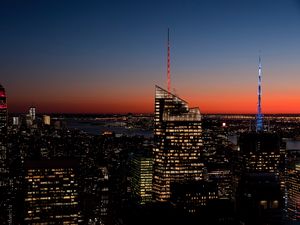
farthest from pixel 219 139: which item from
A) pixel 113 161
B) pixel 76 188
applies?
pixel 76 188

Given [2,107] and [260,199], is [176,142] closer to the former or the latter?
[260,199]

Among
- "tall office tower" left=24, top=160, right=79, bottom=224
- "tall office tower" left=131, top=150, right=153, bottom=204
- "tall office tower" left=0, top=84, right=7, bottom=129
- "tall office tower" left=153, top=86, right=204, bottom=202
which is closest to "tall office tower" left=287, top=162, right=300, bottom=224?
"tall office tower" left=153, top=86, right=204, bottom=202

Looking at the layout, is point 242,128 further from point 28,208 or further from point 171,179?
point 28,208

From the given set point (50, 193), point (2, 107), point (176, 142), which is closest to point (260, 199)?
point (50, 193)

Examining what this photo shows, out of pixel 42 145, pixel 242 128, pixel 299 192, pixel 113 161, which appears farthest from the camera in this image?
pixel 242 128

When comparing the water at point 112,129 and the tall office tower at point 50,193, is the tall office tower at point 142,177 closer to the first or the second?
the tall office tower at point 50,193

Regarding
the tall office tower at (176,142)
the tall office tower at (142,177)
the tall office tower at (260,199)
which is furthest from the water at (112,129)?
the tall office tower at (260,199)
